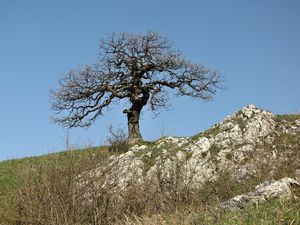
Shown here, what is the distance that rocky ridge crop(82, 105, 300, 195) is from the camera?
15660 millimetres

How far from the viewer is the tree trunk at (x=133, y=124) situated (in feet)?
103

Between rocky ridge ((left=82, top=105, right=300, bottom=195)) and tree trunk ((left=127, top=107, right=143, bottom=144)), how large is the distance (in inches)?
327

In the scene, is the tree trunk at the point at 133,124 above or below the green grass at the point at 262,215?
above

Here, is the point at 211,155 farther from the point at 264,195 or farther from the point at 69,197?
the point at 264,195

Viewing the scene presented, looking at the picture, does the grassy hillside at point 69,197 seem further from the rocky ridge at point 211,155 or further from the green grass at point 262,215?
the green grass at point 262,215

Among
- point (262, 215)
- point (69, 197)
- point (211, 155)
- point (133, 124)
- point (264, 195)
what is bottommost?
point (262, 215)

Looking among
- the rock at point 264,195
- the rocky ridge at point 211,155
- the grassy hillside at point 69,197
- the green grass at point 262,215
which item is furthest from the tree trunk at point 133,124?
the green grass at point 262,215

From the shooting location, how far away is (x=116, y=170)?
597 inches

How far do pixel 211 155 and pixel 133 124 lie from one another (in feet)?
39.1

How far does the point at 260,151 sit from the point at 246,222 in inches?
486

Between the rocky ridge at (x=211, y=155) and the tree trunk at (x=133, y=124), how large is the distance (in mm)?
8307

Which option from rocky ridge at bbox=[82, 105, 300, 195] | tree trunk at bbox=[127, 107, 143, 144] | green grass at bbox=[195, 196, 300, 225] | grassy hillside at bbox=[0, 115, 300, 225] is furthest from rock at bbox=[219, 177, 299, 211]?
tree trunk at bbox=[127, 107, 143, 144]

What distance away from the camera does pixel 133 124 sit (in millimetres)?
31734

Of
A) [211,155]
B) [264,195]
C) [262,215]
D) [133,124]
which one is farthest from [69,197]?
[133,124]
